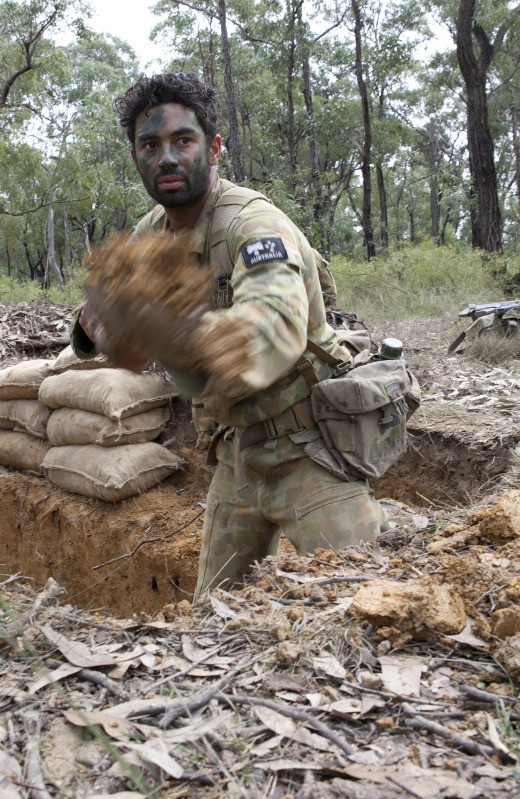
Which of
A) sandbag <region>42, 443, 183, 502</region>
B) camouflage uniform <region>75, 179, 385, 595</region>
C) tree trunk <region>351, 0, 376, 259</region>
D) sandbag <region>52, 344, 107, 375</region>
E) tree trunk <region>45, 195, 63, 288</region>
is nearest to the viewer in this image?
camouflage uniform <region>75, 179, 385, 595</region>

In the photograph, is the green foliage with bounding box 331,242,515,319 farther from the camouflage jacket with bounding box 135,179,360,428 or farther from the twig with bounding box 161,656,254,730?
the twig with bounding box 161,656,254,730

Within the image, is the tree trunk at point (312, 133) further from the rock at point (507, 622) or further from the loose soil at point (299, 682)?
the rock at point (507, 622)

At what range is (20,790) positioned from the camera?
130 cm

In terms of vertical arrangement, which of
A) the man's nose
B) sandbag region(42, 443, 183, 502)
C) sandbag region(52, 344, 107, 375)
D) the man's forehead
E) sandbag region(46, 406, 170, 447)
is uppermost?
the man's forehead

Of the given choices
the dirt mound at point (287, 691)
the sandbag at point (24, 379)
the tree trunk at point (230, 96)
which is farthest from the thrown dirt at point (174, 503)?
the tree trunk at point (230, 96)

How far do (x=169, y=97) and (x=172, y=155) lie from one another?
0.26 meters

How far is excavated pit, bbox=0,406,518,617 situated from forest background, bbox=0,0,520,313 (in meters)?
4.64

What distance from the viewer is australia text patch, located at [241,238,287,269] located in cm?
192

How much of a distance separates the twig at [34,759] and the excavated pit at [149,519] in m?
2.72

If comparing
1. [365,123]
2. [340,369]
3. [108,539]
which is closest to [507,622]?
[340,369]

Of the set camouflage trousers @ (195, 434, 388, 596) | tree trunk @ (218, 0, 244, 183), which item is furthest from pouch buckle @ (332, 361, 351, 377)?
tree trunk @ (218, 0, 244, 183)

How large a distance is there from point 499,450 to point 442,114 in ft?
90.7

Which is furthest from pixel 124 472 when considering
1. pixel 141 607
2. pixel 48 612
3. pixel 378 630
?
pixel 378 630

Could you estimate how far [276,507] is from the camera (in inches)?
111
